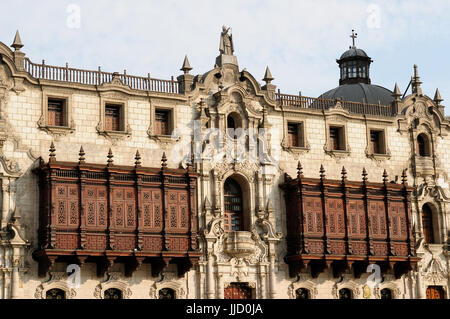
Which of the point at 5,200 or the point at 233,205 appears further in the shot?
the point at 233,205

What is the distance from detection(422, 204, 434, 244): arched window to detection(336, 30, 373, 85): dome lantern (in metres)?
19.0

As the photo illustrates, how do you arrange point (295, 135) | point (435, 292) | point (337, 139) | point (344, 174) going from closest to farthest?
point (344, 174) → point (295, 135) → point (337, 139) → point (435, 292)

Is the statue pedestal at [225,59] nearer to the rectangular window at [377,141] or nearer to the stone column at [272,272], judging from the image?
the rectangular window at [377,141]

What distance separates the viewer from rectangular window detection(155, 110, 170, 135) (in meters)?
45.8

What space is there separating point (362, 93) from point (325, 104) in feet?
47.9

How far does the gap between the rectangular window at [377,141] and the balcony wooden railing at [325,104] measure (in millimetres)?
1281

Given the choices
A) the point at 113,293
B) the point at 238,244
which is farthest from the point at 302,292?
the point at 113,293

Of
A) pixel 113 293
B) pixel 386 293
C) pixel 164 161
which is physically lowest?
pixel 113 293

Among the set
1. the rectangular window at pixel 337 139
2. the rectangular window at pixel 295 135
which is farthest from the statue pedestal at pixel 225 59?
the rectangular window at pixel 337 139

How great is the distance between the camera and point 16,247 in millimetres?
40188

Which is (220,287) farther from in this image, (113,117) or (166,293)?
(113,117)

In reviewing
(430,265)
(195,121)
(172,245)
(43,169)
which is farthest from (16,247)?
(430,265)

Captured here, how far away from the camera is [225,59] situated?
48.1 metres

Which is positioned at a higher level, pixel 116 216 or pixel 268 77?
pixel 268 77
